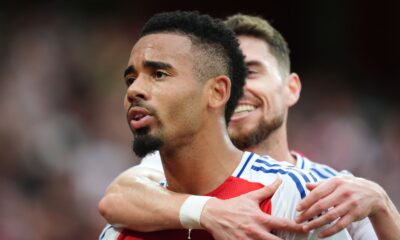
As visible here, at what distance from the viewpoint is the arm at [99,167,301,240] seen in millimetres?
2508

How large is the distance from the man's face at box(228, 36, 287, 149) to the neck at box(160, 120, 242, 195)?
3.19 feet

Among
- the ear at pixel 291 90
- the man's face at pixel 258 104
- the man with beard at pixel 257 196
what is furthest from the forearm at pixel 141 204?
the ear at pixel 291 90

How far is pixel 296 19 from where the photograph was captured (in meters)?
9.23

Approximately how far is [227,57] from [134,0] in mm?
5943

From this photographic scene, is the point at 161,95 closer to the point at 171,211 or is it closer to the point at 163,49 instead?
the point at 163,49

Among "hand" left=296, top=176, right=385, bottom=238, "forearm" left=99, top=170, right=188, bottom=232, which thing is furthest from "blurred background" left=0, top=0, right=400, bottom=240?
"hand" left=296, top=176, right=385, bottom=238

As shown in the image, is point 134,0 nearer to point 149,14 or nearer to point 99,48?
point 149,14

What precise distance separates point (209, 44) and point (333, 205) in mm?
859

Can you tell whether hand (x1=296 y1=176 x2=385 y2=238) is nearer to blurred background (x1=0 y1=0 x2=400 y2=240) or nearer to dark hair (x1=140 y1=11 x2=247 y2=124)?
dark hair (x1=140 y1=11 x2=247 y2=124)

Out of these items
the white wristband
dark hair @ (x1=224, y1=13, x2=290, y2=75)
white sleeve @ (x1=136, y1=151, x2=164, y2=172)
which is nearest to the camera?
the white wristband

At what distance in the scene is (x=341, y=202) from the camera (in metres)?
2.51

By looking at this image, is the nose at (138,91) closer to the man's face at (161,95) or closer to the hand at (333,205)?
the man's face at (161,95)

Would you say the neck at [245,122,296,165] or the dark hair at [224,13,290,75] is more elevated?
the dark hair at [224,13,290,75]

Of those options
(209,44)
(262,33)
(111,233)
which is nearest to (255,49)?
(262,33)
